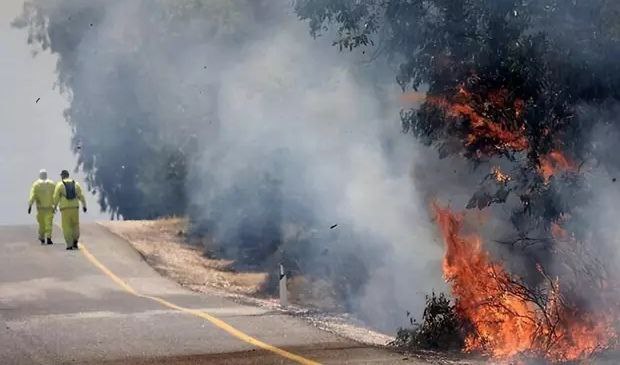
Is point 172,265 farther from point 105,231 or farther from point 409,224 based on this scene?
point 409,224

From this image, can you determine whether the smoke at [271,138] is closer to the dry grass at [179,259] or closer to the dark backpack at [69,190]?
the dry grass at [179,259]

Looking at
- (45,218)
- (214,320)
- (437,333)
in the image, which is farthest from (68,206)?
(437,333)

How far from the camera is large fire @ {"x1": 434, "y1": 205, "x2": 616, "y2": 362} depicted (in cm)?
1154

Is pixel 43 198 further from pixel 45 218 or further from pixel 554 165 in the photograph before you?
pixel 554 165

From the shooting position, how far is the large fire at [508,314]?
11.5 meters

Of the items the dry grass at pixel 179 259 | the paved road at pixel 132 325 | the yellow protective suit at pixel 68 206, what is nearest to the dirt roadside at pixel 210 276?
the dry grass at pixel 179 259

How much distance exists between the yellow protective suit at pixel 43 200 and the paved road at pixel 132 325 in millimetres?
2456

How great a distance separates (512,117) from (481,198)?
113 cm

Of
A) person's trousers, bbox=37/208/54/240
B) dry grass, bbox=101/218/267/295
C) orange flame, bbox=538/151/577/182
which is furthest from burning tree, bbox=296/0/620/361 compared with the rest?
person's trousers, bbox=37/208/54/240

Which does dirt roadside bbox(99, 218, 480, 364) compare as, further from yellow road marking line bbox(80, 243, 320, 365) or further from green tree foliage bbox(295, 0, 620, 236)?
green tree foliage bbox(295, 0, 620, 236)

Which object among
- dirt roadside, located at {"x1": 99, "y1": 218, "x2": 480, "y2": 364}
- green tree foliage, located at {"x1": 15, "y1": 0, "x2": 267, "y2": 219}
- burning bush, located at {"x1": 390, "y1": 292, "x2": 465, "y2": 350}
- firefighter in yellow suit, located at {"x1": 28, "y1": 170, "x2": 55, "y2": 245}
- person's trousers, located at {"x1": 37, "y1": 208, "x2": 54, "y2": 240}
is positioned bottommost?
burning bush, located at {"x1": 390, "y1": 292, "x2": 465, "y2": 350}

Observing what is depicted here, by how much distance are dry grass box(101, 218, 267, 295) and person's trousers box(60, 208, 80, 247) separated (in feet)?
5.06

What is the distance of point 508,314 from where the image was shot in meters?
12.3

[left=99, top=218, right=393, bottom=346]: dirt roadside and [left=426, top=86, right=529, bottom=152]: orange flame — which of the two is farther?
[left=99, top=218, right=393, bottom=346]: dirt roadside
